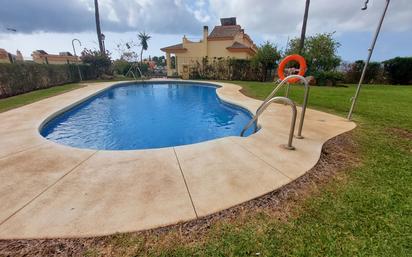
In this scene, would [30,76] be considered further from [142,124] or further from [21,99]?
[142,124]

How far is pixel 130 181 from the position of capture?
270cm

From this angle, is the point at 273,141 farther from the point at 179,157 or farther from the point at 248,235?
the point at 248,235

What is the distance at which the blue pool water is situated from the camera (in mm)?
5676

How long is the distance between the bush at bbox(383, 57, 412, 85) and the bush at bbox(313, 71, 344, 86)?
604 centimetres

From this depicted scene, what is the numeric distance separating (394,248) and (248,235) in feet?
4.14

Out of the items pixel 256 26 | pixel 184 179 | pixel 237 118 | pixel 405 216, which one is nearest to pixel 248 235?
pixel 184 179

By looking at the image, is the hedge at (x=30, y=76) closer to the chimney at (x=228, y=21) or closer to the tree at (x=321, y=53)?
the tree at (x=321, y=53)

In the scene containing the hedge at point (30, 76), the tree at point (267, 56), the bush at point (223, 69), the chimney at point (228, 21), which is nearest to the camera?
the hedge at point (30, 76)

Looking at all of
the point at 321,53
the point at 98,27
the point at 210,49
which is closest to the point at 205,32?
the point at 210,49

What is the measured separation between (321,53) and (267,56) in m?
4.52

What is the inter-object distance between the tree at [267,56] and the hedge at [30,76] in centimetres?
1639

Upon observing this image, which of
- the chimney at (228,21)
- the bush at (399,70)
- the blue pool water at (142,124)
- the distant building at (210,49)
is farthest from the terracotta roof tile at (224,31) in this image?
the blue pool water at (142,124)

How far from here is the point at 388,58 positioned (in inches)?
697

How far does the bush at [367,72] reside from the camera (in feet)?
58.2
